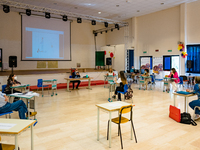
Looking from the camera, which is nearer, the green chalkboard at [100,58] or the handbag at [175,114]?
the handbag at [175,114]

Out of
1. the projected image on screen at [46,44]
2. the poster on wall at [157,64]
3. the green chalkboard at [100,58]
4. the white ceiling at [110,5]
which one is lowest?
the poster on wall at [157,64]

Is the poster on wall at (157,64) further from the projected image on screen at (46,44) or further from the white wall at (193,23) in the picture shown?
the projected image on screen at (46,44)

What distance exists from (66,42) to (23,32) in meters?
3.47

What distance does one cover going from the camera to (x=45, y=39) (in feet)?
44.5

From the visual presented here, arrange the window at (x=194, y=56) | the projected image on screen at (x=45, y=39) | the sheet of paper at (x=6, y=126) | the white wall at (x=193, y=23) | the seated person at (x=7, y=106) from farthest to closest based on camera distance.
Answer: the projected image on screen at (x=45, y=39), the window at (x=194, y=56), the white wall at (x=193, y=23), the seated person at (x=7, y=106), the sheet of paper at (x=6, y=126)

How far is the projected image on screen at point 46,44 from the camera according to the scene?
13125mm

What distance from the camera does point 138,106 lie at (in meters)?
6.24

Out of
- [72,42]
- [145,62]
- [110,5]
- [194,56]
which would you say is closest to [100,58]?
[72,42]

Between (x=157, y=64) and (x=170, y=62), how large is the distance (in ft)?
3.60

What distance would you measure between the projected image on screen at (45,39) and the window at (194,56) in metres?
9.32

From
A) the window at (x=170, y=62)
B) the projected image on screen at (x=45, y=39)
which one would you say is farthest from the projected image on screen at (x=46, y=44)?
the window at (x=170, y=62)

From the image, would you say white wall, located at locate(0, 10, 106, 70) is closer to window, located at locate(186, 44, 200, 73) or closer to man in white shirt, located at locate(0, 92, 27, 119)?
window, located at locate(186, 44, 200, 73)

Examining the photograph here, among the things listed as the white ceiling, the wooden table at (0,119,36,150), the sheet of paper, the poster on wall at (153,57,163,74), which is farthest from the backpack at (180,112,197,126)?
the poster on wall at (153,57,163,74)

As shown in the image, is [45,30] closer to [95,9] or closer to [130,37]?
[95,9]
